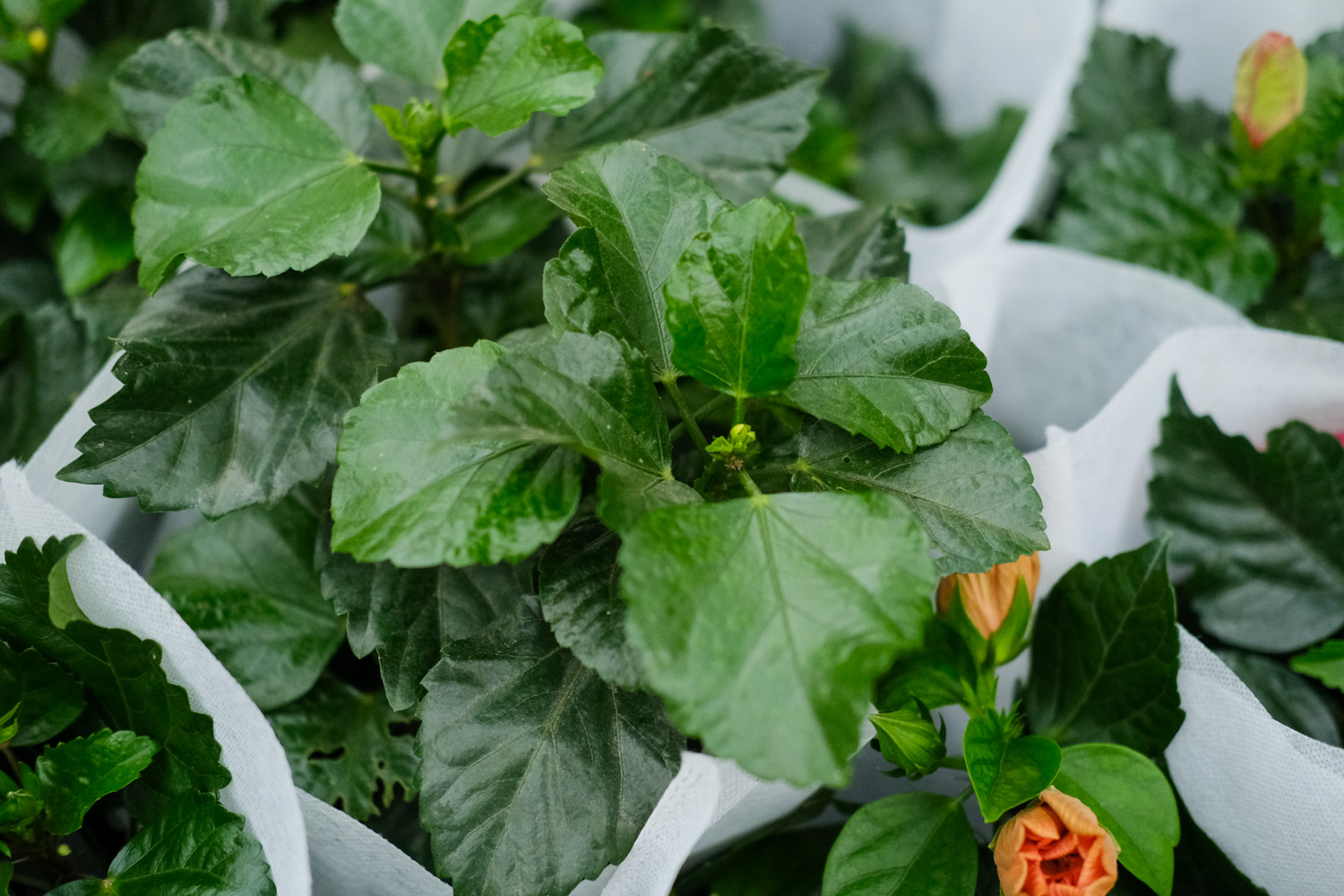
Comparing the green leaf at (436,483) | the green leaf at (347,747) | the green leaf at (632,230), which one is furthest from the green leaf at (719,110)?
the green leaf at (347,747)

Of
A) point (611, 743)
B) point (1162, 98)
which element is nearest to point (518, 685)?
point (611, 743)

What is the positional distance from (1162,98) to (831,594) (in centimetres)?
76

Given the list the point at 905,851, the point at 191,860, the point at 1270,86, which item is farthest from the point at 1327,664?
the point at 191,860

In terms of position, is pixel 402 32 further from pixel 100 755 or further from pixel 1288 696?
pixel 1288 696

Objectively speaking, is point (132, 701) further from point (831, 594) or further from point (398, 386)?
point (831, 594)

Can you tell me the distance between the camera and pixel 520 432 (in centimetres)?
41

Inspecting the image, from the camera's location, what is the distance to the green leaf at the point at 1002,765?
52 centimetres

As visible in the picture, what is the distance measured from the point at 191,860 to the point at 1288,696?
0.67 metres

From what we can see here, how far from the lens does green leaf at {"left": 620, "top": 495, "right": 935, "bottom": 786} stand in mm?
373

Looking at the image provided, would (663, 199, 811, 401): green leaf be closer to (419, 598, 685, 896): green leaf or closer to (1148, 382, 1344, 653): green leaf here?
(419, 598, 685, 896): green leaf

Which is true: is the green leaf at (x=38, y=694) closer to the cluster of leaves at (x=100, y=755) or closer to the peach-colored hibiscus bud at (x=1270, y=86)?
the cluster of leaves at (x=100, y=755)

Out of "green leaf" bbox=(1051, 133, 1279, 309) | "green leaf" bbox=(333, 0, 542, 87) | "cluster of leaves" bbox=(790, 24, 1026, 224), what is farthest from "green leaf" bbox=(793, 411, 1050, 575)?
"cluster of leaves" bbox=(790, 24, 1026, 224)

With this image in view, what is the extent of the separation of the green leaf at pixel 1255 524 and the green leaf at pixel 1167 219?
185 mm

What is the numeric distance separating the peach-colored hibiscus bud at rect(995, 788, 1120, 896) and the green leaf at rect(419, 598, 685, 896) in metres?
0.18
